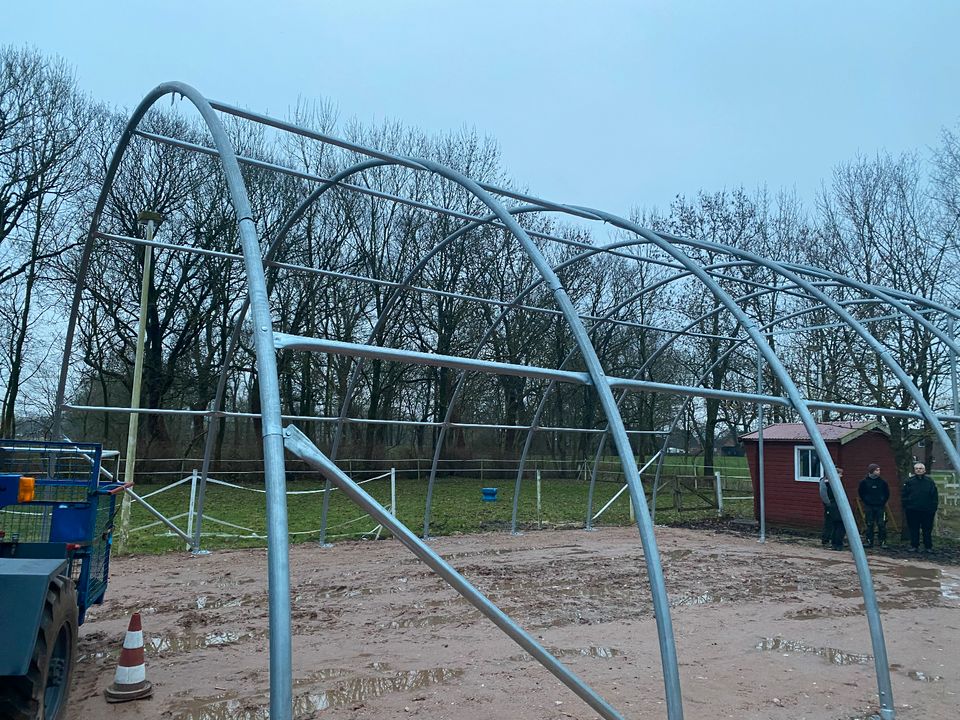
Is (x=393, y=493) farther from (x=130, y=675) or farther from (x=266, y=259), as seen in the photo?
(x=130, y=675)

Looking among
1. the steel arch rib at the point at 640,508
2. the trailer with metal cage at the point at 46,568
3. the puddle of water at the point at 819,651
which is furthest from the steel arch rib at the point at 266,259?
the puddle of water at the point at 819,651

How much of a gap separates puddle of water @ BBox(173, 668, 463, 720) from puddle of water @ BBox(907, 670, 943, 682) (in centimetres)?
346

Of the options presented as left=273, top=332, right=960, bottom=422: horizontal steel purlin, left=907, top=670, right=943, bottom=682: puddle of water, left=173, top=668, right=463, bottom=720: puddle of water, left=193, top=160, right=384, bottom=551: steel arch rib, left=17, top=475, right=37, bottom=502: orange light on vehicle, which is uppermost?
left=193, top=160, right=384, bottom=551: steel arch rib

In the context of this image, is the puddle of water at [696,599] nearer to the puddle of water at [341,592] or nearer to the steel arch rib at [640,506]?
the puddle of water at [341,592]

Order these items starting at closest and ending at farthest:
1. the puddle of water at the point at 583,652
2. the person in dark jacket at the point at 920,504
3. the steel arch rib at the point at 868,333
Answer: the puddle of water at the point at 583,652, the steel arch rib at the point at 868,333, the person in dark jacket at the point at 920,504

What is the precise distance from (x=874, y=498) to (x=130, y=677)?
11430 millimetres

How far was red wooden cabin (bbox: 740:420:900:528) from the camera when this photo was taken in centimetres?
1398

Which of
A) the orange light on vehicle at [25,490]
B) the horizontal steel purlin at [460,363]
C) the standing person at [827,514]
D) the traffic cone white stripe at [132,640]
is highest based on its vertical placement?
the horizontal steel purlin at [460,363]

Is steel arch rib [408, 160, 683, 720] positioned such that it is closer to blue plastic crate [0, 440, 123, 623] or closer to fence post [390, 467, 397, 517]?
blue plastic crate [0, 440, 123, 623]

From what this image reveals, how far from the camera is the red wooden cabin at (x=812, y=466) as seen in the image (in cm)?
1398

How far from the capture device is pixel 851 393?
52.3ft

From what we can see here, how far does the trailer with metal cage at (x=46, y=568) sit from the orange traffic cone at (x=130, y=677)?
367 millimetres

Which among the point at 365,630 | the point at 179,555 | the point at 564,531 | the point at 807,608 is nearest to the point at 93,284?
the point at 179,555

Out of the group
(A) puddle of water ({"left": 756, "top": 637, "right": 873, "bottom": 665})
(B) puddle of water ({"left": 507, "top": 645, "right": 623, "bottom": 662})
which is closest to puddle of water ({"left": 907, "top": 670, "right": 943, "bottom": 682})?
(A) puddle of water ({"left": 756, "top": 637, "right": 873, "bottom": 665})
